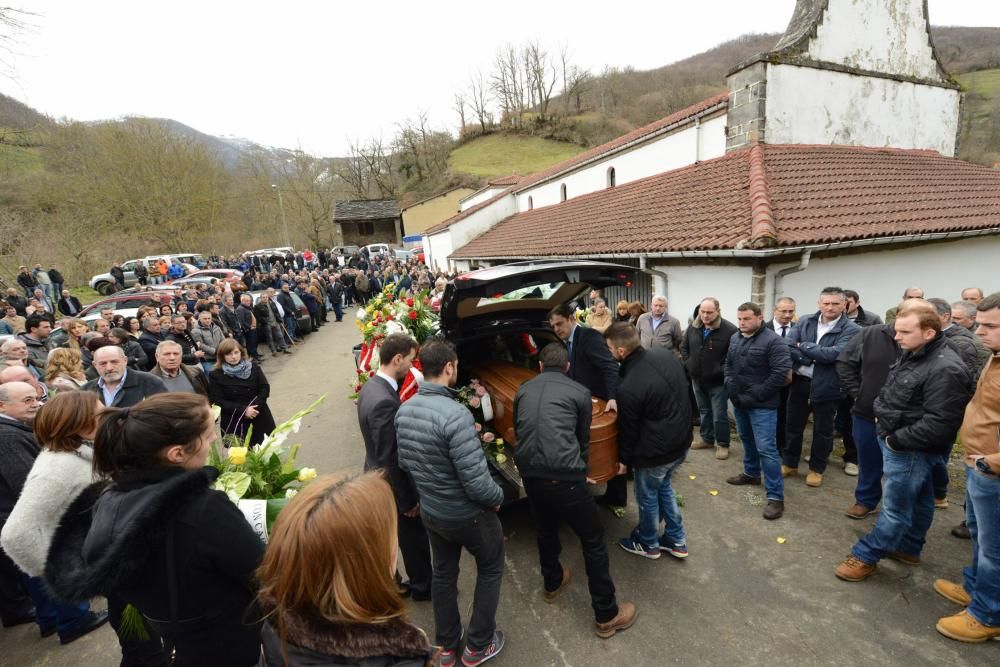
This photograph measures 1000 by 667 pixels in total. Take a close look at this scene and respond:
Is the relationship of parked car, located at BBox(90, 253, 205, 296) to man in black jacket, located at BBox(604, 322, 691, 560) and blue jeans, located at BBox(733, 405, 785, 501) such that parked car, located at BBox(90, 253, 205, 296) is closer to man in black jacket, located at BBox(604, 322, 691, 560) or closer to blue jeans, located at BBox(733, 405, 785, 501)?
man in black jacket, located at BBox(604, 322, 691, 560)

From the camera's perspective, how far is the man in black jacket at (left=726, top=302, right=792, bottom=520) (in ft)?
13.6

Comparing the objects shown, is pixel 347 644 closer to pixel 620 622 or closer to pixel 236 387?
pixel 620 622

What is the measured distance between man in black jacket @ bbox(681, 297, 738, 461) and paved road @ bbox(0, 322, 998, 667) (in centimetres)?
104

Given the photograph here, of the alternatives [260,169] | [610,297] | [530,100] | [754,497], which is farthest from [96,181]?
[530,100]

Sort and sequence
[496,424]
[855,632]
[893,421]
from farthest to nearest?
[496,424] < [893,421] < [855,632]

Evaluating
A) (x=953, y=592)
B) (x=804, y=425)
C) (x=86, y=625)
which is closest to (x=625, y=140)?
(x=804, y=425)

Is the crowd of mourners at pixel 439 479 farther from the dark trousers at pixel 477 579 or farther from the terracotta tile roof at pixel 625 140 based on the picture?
the terracotta tile roof at pixel 625 140

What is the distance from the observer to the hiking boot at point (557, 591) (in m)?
3.31

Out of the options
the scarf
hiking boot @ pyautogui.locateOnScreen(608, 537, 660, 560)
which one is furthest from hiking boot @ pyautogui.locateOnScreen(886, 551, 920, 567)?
the scarf

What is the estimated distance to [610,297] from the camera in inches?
400

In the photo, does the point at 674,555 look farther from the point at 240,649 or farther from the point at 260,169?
the point at 260,169

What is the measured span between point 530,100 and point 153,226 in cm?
4733

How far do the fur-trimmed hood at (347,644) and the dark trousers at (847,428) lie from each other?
5.45 metres

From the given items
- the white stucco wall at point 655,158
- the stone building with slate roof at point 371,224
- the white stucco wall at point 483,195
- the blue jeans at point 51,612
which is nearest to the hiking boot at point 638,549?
the blue jeans at point 51,612
